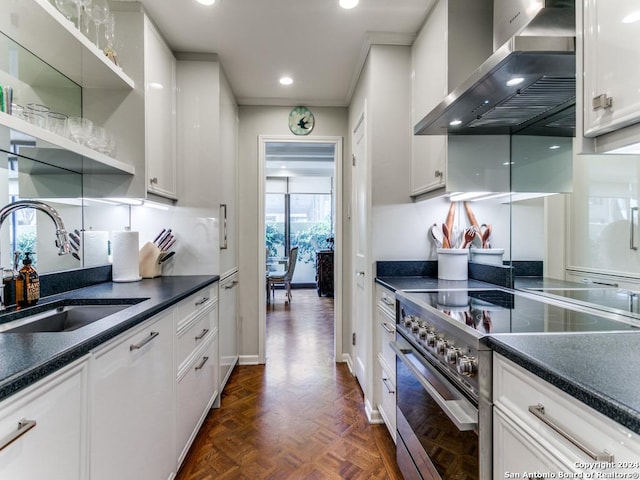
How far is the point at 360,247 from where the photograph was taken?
2.57 m

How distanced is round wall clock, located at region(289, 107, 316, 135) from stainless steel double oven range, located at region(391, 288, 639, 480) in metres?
2.06

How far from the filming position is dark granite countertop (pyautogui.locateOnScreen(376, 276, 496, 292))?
70.8 inches

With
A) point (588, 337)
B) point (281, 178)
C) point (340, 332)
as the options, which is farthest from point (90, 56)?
point (281, 178)

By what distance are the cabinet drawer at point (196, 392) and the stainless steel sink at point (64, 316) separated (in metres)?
0.49

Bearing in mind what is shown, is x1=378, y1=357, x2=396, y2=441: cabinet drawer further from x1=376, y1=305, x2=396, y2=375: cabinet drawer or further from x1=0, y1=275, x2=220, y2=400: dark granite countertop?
x1=0, y1=275, x2=220, y2=400: dark granite countertop

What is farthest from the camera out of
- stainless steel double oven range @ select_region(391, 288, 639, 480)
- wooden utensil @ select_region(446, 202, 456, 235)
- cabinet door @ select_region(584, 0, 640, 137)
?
wooden utensil @ select_region(446, 202, 456, 235)

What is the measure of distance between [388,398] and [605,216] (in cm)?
140

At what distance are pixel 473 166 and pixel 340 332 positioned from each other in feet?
6.50

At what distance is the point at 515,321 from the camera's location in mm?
1114

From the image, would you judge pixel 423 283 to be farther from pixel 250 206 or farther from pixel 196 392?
pixel 250 206

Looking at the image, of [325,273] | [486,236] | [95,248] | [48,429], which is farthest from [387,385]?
[325,273]

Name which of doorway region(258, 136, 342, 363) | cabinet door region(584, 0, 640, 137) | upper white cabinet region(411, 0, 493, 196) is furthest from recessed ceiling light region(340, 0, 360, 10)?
doorway region(258, 136, 342, 363)

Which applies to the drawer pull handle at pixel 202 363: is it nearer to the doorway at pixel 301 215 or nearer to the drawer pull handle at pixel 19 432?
the drawer pull handle at pixel 19 432

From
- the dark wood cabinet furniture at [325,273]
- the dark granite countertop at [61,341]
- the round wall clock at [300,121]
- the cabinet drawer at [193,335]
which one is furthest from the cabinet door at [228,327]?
the dark wood cabinet furniture at [325,273]
